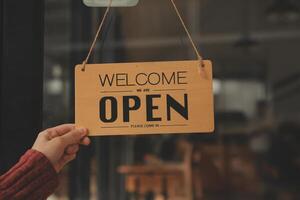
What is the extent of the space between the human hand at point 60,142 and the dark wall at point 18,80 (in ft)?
0.46

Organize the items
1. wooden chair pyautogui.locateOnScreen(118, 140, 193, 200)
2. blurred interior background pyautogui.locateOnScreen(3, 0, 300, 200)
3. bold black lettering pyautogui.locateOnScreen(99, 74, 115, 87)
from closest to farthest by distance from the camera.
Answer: bold black lettering pyautogui.locateOnScreen(99, 74, 115, 87), wooden chair pyautogui.locateOnScreen(118, 140, 193, 200), blurred interior background pyautogui.locateOnScreen(3, 0, 300, 200)

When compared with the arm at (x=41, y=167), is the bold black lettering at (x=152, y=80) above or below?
above

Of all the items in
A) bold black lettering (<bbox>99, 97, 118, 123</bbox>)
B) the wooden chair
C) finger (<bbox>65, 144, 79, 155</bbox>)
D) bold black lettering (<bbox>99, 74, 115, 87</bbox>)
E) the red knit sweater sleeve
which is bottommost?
the wooden chair

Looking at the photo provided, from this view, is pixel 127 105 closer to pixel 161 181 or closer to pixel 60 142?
pixel 60 142

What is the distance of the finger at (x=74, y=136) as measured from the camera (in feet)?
2.49

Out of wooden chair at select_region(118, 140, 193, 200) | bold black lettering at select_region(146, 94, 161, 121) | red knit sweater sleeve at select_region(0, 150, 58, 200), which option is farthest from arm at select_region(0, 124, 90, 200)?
wooden chair at select_region(118, 140, 193, 200)

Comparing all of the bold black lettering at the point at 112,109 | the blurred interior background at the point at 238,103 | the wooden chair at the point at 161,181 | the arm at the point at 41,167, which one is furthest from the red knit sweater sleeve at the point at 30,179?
the blurred interior background at the point at 238,103

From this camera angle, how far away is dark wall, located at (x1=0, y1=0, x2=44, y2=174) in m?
0.89

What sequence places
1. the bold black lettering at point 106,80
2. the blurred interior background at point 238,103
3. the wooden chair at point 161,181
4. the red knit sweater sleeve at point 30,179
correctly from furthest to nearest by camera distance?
the blurred interior background at point 238,103 < the wooden chair at point 161,181 < the bold black lettering at point 106,80 < the red knit sweater sleeve at point 30,179

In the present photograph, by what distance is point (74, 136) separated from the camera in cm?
77

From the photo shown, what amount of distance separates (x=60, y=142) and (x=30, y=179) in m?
0.08

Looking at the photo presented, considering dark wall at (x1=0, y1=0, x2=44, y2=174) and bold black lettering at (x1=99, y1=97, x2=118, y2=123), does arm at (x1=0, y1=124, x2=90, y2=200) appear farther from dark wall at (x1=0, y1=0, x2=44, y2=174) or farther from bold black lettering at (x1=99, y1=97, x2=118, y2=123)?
dark wall at (x1=0, y1=0, x2=44, y2=174)

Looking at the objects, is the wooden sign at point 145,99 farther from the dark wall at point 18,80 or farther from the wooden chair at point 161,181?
the wooden chair at point 161,181

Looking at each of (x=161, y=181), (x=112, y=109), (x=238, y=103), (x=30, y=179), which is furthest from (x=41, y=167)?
(x=238, y=103)
